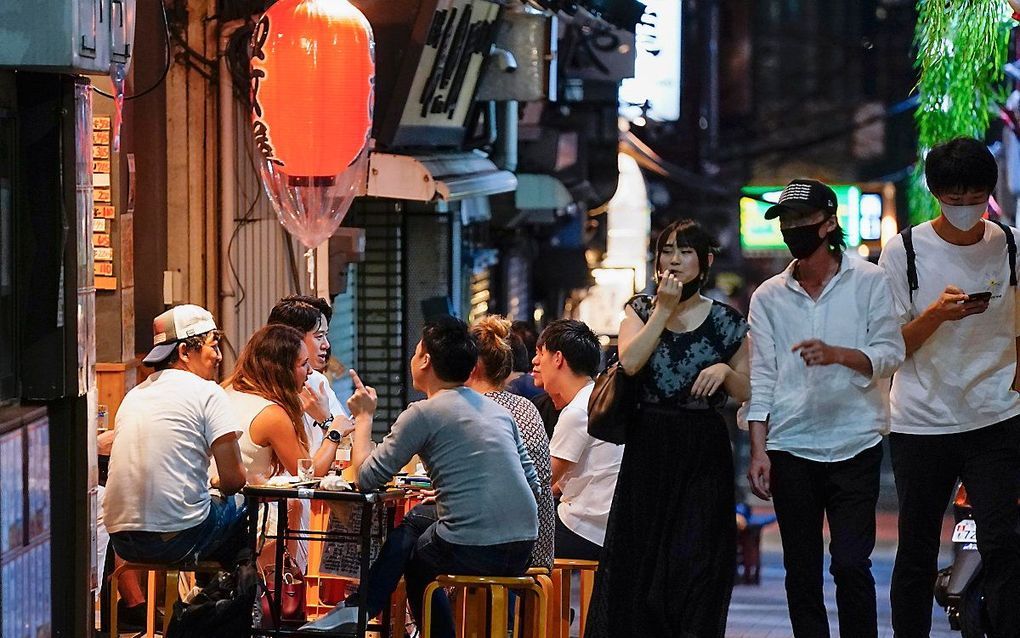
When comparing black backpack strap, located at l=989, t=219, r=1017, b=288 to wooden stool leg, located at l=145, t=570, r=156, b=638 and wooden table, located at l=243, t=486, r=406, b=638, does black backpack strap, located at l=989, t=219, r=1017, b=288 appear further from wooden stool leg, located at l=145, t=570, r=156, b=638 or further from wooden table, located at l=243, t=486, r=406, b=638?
wooden stool leg, located at l=145, t=570, r=156, b=638

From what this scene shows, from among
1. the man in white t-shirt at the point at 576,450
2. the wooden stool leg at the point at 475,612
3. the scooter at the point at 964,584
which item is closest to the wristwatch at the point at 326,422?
the man in white t-shirt at the point at 576,450

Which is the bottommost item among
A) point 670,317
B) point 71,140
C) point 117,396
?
point 117,396

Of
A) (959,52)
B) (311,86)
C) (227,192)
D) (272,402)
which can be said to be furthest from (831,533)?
(227,192)

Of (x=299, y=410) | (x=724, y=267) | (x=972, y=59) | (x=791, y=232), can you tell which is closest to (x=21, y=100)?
(x=299, y=410)

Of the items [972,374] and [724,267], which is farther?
[724,267]

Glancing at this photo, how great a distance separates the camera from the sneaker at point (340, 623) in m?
7.80

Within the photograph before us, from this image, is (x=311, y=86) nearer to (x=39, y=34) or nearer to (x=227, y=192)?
(x=227, y=192)

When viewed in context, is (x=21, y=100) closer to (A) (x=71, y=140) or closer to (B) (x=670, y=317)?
(A) (x=71, y=140)

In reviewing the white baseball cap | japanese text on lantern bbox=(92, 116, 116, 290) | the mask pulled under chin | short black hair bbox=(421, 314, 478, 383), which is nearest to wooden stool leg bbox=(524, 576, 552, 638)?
short black hair bbox=(421, 314, 478, 383)

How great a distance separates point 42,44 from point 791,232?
3437 millimetres

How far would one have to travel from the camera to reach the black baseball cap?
23.4 feet

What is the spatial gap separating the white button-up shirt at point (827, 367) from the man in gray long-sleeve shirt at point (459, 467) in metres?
1.25

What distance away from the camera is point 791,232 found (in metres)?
7.19

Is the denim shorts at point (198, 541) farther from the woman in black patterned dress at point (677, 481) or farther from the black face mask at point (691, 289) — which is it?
the black face mask at point (691, 289)
